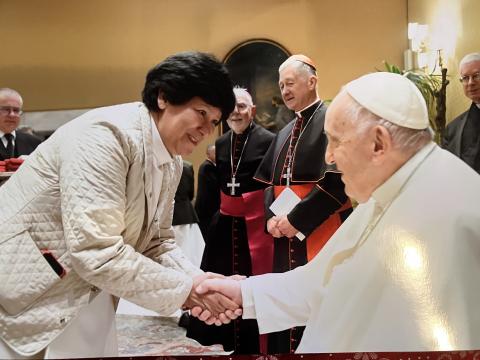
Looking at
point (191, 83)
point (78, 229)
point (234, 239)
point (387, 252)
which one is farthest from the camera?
point (234, 239)

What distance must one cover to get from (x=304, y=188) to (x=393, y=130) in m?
0.35

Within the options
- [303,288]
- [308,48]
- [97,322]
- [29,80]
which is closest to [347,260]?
[303,288]

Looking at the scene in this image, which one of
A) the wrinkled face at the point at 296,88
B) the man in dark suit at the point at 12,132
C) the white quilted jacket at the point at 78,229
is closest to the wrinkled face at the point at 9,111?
the man in dark suit at the point at 12,132

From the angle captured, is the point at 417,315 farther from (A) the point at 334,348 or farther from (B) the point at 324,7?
(B) the point at 324,7

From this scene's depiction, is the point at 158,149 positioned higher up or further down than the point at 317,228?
higher up

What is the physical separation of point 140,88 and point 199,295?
0.73 metres

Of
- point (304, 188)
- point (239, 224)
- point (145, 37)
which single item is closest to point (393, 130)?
point (304, 188)

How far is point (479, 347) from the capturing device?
1.74 meters

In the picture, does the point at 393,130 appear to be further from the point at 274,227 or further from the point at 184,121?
the point at 184,121

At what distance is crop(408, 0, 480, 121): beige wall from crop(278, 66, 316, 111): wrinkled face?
45cm

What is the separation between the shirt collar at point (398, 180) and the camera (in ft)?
5.41

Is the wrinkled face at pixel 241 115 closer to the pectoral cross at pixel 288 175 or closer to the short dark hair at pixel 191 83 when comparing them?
the short dark hair at pixel 191 83

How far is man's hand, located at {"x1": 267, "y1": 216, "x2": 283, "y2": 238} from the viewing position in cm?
177

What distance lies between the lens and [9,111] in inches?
70.3
